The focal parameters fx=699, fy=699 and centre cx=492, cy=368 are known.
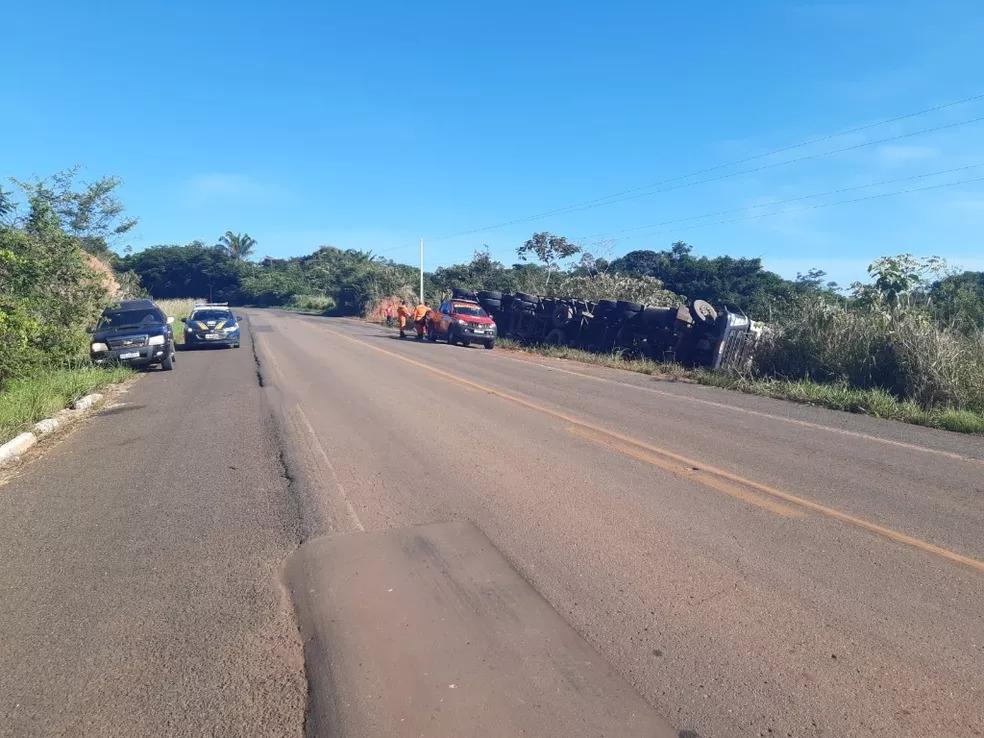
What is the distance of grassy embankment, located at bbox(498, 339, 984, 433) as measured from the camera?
11.4m

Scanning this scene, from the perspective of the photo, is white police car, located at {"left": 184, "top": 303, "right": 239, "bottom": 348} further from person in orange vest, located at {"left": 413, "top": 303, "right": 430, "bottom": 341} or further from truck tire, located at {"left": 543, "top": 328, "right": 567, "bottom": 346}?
truck tire, located at {"left": 543, "top": 328, "right": 567, "bottom": 346}

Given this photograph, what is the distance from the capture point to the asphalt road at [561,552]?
3.39m

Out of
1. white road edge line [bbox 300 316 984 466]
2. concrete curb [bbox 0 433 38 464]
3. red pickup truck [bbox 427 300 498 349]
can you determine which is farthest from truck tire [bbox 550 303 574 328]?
concrete curb [bbox 0 433 38 464]

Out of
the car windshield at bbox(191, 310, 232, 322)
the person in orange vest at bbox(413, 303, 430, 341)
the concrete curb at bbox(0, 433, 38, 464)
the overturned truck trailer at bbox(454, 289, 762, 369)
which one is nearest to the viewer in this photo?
the concrete curb at bbox(0, 433, 38, 464)

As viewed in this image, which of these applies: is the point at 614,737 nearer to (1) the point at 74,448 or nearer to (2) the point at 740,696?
(2) the point at 740,696

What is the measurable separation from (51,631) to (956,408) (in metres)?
13.9

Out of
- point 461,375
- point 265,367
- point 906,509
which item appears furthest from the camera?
point 265,367

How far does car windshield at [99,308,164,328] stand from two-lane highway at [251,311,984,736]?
26.6 ft

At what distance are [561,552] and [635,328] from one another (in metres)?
17.9

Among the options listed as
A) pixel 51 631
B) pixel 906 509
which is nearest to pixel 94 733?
pixel 51 631

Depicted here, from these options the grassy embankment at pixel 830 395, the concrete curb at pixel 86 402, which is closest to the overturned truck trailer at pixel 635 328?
the grassy embankment at pixel 830 395

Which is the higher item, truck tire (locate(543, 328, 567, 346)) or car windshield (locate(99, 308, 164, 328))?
car windshield (locate(99, 308, 164, 328))

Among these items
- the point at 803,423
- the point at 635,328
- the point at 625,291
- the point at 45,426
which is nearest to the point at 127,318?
the point at 45,426

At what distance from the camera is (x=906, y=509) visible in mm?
6320
